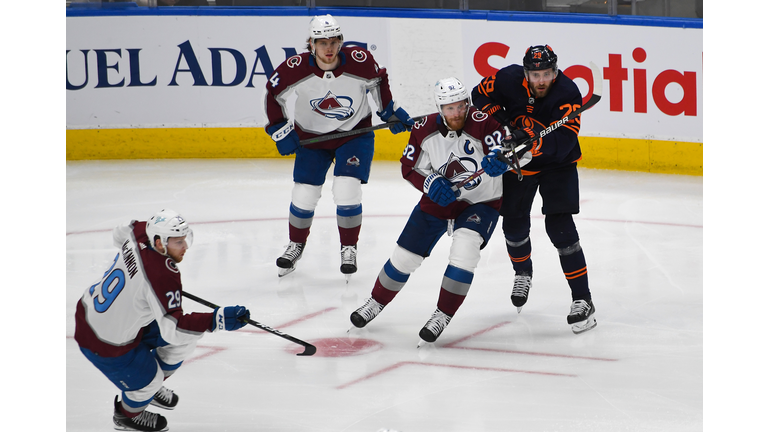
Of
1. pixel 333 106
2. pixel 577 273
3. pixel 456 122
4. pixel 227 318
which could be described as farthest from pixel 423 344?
pixel 333 106

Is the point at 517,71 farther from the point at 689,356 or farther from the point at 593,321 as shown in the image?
the point at 689,356

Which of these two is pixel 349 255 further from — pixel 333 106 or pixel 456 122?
pixel 456 122

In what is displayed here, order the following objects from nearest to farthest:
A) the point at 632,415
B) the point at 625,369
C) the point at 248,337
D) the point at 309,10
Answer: the point at 632,415 → the point at 625,369 → the point at 248,337 → the point at 309,10

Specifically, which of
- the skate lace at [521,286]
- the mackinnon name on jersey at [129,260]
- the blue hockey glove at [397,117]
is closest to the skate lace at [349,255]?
the blue hockey glove at [397,117]

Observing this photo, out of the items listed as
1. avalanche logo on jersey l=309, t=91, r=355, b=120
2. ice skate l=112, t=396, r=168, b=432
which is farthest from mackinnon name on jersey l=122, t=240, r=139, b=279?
avalanche logo on jersey l=309, t=91, r=355, b=120

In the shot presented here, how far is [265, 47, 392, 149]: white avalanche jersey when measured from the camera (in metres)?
4.14

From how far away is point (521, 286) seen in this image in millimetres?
3732

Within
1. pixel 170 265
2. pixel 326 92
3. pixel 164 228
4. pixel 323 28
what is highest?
pixel 323 28

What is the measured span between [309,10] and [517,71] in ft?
12.5

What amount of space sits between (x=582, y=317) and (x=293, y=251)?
1.55 meters

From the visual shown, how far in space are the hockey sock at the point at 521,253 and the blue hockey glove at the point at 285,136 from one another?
116cm

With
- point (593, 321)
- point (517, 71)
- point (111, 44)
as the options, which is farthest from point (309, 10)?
point (593, 321)

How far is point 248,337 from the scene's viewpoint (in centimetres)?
342

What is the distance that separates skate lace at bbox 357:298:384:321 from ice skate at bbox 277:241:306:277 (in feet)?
2.95
